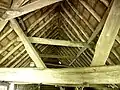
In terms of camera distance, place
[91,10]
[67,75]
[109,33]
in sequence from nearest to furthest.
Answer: [109,33] → [91,10] → [67,75]

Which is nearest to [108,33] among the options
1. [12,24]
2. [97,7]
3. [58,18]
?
[97,7]

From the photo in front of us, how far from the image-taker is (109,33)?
276 cm

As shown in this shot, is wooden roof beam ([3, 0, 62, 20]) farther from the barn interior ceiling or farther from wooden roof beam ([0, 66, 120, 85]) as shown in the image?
wooden roof beam ([0, 66, 120, 85])

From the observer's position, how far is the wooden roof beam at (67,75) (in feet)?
10.5

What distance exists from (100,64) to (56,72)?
1.12 metres

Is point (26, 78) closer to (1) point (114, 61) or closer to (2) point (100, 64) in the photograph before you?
(2) point (100, 64)

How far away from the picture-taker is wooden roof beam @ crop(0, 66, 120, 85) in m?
3.20

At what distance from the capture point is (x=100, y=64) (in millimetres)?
3240

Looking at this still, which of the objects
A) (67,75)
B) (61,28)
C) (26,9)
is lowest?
(67,75)

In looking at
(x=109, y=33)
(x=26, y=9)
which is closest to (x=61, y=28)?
(x=26, y=9)

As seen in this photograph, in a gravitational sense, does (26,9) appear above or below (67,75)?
above

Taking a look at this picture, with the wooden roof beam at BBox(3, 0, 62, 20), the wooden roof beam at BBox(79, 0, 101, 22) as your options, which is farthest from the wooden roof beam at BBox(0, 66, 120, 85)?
the wooden roof beam at BBox(3, 0, 62, 20)

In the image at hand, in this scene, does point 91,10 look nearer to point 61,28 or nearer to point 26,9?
point 26,9

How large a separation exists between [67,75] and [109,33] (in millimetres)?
1488
